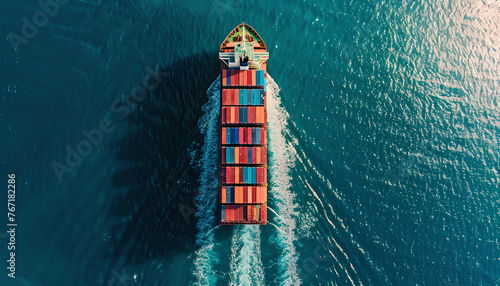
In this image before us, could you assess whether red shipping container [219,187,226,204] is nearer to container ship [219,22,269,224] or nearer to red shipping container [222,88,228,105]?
container ship [219,22,269,224]

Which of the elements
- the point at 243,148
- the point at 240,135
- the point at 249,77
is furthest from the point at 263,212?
the point at 249,77

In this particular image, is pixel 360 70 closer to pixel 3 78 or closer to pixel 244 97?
pixel 244 97

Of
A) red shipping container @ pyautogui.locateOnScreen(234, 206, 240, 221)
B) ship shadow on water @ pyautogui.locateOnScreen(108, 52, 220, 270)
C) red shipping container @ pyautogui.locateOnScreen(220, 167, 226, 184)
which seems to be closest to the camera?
red shipping container @ pyautogui.locateOnScreen(234, 206, 240, 221)

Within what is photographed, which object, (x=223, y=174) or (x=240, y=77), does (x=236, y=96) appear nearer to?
(x=240, y=77)

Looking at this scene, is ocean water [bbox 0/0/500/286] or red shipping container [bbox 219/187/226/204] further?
ocean water [bbox 0/0/500/286]

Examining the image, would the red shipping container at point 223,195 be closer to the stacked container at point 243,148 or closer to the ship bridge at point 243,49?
the stacked container at point 243,148

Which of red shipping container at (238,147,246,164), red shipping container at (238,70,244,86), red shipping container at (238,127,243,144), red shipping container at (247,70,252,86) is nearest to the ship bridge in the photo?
red shipping container at (238,70,244,86)

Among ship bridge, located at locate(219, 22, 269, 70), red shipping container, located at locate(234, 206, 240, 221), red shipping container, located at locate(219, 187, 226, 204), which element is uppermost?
ship bridge, located at locate(219, 22, 269, 70)

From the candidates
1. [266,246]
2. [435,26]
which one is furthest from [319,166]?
[435,26]
